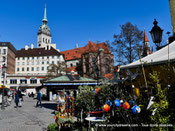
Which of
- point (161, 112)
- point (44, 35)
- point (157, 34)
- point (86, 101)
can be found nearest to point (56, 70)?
point (86, 101)

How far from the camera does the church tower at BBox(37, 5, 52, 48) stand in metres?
107

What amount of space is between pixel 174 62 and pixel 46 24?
395 ft

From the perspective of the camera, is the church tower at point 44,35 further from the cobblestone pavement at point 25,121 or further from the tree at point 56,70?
the cobblestone pavement at point 25,121

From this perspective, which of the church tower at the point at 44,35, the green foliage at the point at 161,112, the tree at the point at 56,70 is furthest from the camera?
the church tower at the point at 44,35

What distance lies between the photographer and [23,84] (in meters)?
65.2

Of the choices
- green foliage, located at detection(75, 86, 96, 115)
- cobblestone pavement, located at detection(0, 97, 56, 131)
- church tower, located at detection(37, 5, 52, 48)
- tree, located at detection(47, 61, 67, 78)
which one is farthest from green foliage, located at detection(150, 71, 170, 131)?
church tower, located at detection(37, 5, 52, 48)

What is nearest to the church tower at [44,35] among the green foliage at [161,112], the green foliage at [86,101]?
the green foliage at [86,101]

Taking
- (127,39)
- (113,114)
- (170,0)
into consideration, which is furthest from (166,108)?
(127,39)

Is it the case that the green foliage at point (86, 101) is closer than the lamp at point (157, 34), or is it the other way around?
the green foliage at point (86, 101)

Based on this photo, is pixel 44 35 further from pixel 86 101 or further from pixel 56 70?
pixel 86 101

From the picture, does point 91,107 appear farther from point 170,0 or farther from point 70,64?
point 70,64

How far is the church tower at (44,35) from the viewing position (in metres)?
107

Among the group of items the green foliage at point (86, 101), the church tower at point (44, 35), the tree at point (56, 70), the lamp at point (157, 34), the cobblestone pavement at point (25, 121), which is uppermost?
the church tower at point (44, 35)

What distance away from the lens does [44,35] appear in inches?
4284
